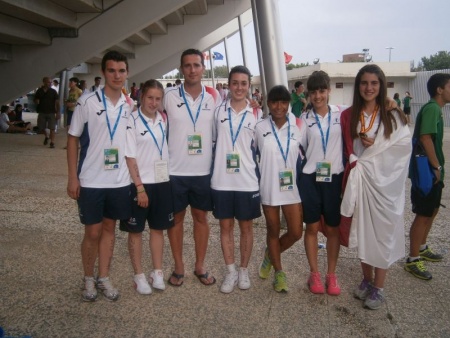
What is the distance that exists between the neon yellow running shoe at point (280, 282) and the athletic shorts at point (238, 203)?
59 centimetres

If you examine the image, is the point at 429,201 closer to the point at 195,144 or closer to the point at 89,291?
the point at 195,144

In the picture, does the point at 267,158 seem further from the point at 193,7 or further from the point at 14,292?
the point at 193,7

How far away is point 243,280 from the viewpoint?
3.60 meters

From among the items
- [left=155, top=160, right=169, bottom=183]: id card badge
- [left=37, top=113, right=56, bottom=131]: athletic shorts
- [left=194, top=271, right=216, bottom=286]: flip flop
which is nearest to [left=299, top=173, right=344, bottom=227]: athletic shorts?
[left=194, top=271, right=216, bottom=286]: flip flop

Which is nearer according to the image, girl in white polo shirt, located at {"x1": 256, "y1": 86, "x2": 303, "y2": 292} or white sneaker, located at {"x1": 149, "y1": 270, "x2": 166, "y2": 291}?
girl in white polo shirt, located at {"x1": 256, "y1": 86, "x2": 303, "y2": 292}

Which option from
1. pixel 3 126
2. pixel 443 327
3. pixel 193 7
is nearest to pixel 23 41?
pixel 3 126

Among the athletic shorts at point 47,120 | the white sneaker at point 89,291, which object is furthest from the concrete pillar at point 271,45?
the athletic shorts at point 47,120

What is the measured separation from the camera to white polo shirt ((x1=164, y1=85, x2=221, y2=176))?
3.45 metres

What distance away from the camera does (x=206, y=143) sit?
3.46 m

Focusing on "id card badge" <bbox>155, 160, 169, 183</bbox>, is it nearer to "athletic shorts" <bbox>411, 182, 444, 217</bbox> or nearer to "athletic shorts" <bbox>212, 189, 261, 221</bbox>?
"athletic shorts" <bbox>212, 189, 261, 221</bbox>

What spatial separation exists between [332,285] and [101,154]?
2.28 metres

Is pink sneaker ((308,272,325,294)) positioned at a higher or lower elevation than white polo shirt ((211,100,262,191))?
lower

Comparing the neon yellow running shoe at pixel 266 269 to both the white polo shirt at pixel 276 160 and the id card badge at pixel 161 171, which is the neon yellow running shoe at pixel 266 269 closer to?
the white polo shirt at pixel 276 160

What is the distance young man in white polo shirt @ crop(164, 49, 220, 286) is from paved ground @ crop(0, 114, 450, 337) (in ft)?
2.76
